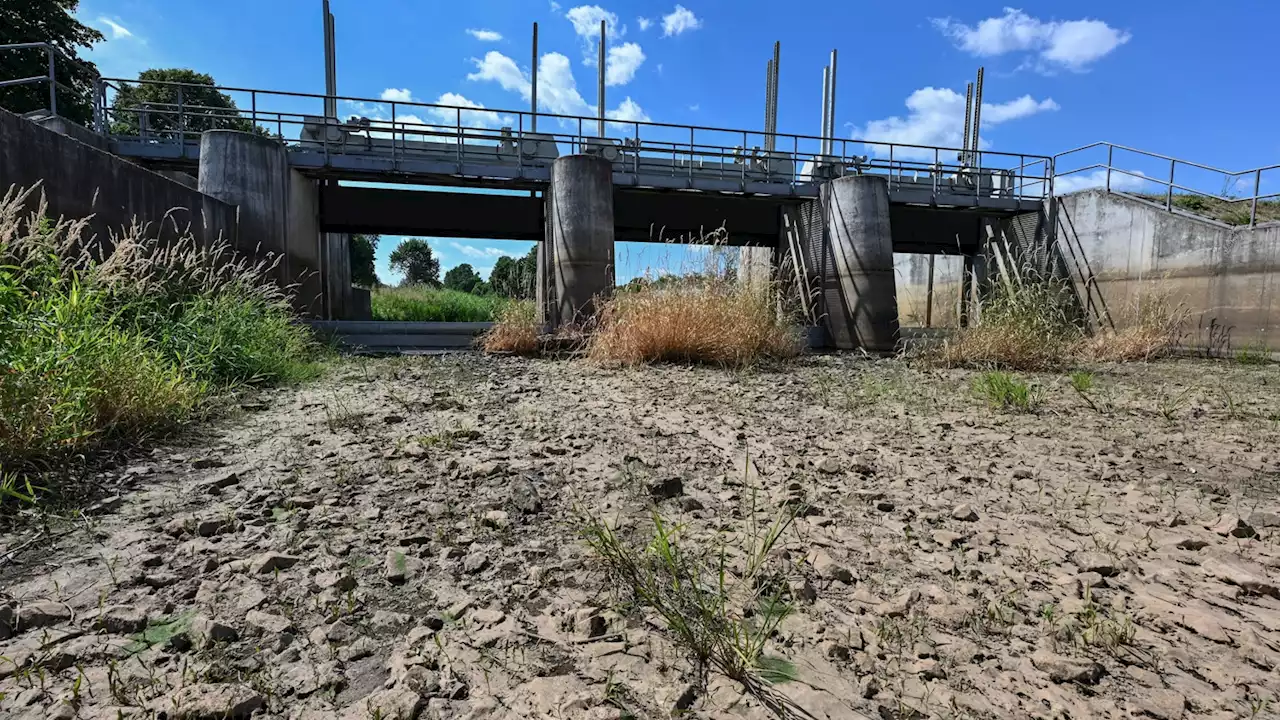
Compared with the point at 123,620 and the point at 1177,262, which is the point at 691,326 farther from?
the point at 1177,262

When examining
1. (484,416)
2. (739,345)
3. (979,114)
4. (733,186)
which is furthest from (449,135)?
(979,114)

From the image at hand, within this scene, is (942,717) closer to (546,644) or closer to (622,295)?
(546,644)

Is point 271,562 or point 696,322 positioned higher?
point 696,322

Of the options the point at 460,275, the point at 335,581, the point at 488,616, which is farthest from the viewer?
the point at 460,275

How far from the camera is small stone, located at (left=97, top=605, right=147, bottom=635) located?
1.45 metres

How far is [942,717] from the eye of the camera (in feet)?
3.90

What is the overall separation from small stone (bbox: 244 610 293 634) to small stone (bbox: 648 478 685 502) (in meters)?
1.30

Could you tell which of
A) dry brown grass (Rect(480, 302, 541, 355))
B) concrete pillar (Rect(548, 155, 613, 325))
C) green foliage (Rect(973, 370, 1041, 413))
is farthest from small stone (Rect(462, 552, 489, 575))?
concrete pillar (Rect(548, 155, 613, 325))

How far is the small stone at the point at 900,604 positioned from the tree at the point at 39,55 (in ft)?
83.2

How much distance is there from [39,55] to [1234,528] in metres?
31.1

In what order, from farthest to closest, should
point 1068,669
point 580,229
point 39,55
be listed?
point 39,55 → point 580,229 → point 1068,669

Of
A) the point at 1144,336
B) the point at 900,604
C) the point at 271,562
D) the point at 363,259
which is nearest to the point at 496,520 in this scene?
the point at 271,562

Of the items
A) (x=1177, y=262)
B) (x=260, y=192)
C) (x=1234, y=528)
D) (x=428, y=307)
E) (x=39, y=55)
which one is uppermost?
(x=39, y=55)

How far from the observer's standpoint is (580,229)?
1098cm
